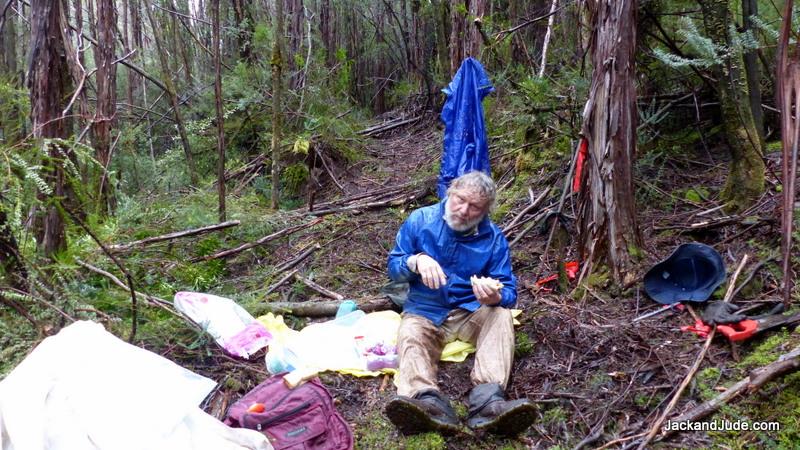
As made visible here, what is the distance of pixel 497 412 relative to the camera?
8.47ft

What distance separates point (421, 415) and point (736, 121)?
120 inches

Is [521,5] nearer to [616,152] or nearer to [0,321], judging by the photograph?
[616,152]

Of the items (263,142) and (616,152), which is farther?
(263,142)

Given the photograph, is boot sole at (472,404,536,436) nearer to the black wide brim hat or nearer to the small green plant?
the small green plant

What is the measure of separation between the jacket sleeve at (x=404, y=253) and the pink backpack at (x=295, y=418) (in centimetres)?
89

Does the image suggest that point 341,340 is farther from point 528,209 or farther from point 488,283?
point 528,209

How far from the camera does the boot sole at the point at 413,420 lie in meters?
2.52

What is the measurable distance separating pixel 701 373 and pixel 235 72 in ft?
26.6

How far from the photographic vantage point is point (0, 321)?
2738 mm

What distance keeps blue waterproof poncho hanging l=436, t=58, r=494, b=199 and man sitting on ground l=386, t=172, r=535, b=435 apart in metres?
2.35

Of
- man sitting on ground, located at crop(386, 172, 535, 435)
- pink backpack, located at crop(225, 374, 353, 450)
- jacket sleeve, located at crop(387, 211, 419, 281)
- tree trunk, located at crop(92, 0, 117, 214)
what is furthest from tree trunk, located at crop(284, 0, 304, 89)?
pink backpack, located at crop(225, 374, 353, 450)

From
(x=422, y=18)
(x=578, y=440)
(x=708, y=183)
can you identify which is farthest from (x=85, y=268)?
(x=422, y=18)

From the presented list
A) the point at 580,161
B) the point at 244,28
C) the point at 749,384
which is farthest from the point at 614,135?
the point at 244,28

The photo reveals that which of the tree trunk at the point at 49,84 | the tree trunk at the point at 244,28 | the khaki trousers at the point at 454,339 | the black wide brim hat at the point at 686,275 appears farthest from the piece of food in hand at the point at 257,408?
the tree trunk at the point at 244,28
